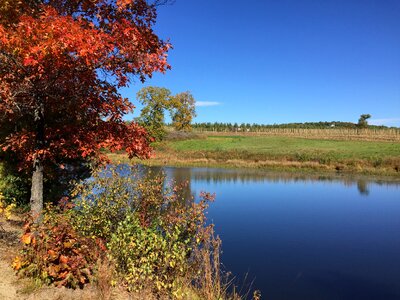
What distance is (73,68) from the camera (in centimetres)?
582

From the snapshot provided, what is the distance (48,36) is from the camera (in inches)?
196

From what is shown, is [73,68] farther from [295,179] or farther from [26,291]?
[295,179]

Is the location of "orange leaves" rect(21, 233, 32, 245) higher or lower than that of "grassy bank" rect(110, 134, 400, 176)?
higher

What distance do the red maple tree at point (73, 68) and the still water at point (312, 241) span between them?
411 cm

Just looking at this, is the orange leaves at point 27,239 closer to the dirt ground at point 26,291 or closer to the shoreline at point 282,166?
the dirt ground at point 26,291

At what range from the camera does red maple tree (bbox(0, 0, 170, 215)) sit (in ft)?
16.7

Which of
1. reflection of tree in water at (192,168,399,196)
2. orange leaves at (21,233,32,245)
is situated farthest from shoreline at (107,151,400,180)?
orange leaves at (21,233,32,245)

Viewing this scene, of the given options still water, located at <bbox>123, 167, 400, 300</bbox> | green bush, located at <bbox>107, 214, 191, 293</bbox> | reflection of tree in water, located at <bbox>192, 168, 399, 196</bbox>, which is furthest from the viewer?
reflection of tree in water, located at <bbox>192, 168, 399, 196</bbox>

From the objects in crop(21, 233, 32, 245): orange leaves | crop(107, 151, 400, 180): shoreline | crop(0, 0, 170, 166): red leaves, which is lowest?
crop(107, 151, 400, 180): shoreline

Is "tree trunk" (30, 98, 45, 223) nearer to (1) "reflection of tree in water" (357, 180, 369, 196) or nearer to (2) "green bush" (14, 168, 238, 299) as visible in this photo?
(2) "green bush" (14, 168, 238, 299)

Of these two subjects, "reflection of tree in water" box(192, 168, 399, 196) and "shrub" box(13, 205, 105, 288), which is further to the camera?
"reflection of tree in water" box(192, 168, 399, 196)

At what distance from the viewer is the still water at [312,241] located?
397 inches

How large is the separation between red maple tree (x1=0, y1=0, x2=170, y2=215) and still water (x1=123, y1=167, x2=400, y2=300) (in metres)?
4.11

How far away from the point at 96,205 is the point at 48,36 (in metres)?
3.88
